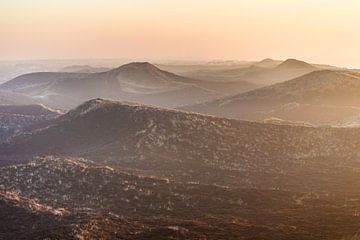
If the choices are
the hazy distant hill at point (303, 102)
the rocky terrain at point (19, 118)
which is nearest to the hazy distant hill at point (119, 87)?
the hazy distant hill at point (303, 102)

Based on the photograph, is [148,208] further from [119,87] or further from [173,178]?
[119,87]

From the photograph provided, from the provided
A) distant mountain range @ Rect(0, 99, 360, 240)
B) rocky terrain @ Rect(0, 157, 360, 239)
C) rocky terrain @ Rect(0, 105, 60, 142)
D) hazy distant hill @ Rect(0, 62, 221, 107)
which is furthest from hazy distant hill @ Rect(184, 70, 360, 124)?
rocky terrain @ Rect(0, 157, 360, 239)

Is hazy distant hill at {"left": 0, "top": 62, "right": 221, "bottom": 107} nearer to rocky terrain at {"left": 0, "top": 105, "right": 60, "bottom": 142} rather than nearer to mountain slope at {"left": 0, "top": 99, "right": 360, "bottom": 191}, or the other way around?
rocky terrain at {"left": 0, "top": 105, "right": 60, "bottom": 142}

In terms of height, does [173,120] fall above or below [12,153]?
above

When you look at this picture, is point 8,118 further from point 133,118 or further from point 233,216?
point 233,216

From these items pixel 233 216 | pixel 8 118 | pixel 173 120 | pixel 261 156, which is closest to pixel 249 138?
pixel 261 156

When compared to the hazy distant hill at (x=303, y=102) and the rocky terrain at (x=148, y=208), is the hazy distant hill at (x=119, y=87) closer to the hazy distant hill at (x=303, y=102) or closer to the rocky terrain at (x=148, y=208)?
the hazy distant hill at (x=303, y=102)

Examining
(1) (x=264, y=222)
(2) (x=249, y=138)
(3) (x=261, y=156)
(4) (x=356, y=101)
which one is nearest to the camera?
(1) (x=264, y=222)
